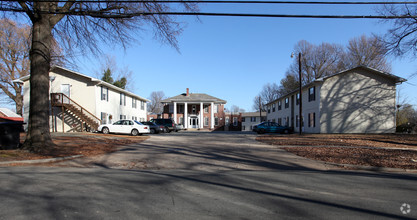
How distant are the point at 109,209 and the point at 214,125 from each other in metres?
48.4

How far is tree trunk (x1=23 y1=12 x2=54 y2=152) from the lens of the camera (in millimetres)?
11727

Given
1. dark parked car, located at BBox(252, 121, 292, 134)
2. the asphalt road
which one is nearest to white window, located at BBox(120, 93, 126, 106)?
dark parked car, located at BBox(252, 121, 292, 134)

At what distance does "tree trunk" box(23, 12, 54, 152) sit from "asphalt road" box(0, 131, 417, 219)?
16.3 ft

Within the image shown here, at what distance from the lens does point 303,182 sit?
6.81m

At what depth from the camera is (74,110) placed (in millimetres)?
25766

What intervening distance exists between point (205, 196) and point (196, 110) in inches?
1854

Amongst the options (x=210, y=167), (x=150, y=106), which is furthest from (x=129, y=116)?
(x=150, y=106)

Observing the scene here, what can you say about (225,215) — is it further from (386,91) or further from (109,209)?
(386,91)

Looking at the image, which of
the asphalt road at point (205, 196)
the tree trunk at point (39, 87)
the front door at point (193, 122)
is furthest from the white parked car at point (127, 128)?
the front door at point (193, 122)

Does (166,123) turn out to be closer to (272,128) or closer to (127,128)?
(127,128)

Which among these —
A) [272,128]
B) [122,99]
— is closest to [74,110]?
[122,99]

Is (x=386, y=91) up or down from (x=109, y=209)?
up

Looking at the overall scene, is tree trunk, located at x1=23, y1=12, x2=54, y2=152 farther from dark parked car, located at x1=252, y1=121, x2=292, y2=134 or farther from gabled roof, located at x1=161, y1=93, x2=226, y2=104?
gabled roof, located at x1=161, y1=93, x2=226, y2=104

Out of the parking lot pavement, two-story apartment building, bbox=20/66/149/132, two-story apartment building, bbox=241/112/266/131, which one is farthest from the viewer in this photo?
two-story apartment building, bbox=241/112/266/131
